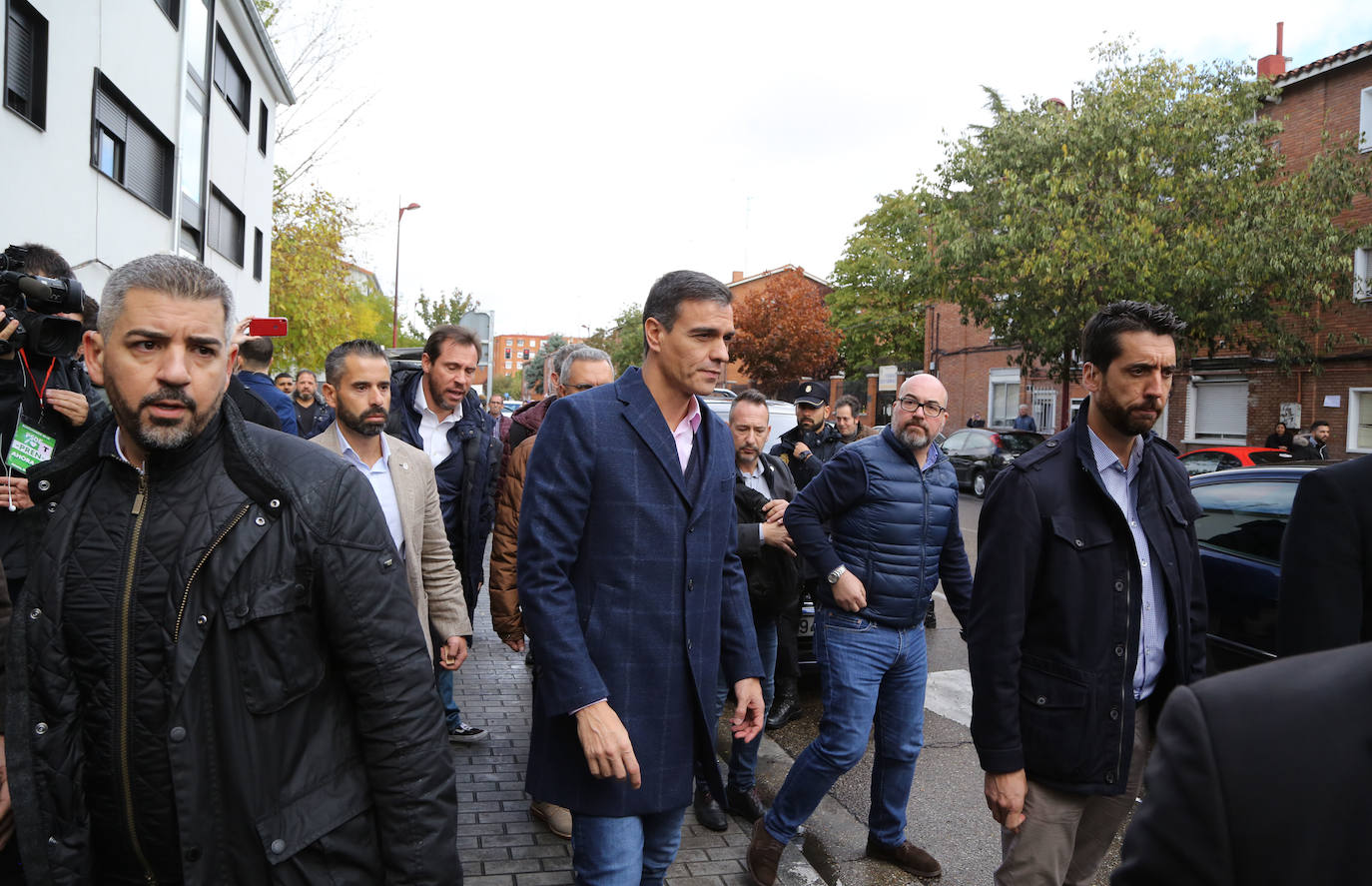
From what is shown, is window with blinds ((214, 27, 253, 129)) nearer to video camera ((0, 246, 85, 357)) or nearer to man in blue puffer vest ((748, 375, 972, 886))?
video camera ((0, 246, 85, 357))

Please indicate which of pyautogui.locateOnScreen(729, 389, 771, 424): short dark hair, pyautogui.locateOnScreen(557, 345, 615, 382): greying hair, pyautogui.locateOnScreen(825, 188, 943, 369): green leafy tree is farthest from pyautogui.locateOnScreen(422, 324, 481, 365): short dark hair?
pyautogui.locateOnScreen(825, 188, 943, 369): green leafy tree

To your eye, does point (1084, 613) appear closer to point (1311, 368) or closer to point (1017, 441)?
point (1017, 441)

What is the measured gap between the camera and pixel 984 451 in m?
22.0

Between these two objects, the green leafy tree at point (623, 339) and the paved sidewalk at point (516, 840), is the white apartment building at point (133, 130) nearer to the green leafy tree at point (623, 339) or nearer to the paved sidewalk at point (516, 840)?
the paved sidewalk at point (516, 840)

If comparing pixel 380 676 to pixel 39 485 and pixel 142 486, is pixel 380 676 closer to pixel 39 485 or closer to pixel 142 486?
pixel 142 486

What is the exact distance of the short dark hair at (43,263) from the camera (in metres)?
3.27

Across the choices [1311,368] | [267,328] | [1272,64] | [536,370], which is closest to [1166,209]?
[1311,368]

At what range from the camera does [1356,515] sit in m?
1.96

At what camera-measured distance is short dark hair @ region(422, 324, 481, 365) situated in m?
4.79


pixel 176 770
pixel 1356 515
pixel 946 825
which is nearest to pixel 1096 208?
pixel 946 825


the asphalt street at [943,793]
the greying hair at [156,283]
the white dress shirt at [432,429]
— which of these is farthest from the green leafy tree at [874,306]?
the greying hair at [156,283]

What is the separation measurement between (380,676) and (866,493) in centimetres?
245

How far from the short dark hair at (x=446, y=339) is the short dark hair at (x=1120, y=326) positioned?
118 inches

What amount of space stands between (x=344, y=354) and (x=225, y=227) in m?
20.7
